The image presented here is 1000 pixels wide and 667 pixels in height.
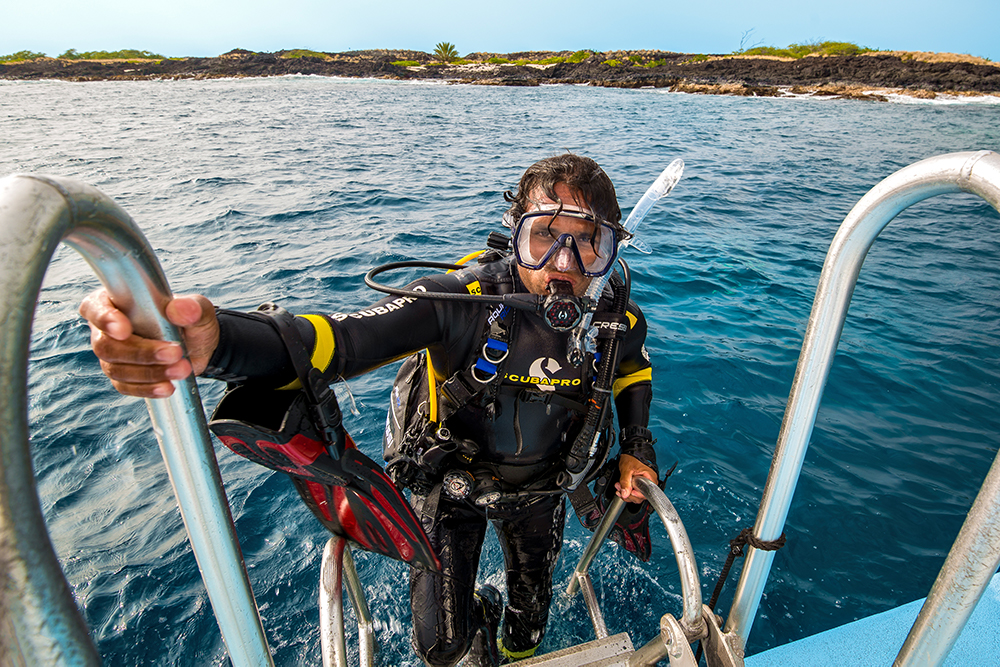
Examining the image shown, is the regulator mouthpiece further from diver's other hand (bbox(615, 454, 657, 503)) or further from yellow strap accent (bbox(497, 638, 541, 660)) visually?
yellow strap accent (bbox(497, 638, 541, 660))

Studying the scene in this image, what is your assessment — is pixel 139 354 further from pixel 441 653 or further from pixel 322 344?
pixel 441 653

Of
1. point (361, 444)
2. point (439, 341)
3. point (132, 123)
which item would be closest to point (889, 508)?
point (439, 341)

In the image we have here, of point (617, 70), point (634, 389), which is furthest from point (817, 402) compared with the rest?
point (617, 70)

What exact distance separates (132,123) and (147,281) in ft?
78.7

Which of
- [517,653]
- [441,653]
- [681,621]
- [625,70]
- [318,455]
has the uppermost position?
[625,70]

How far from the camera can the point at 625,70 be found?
55.8 metres

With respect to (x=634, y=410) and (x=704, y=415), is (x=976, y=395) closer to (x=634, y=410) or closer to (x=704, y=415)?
(x=704, y=415)

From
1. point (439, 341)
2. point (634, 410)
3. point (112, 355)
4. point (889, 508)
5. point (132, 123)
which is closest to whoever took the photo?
point (112, 355)

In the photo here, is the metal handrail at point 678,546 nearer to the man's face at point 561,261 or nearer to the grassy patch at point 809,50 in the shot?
the man's face at point 561,261

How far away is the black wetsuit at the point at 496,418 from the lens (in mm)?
1828

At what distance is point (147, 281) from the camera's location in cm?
71

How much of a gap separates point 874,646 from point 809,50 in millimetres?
74591

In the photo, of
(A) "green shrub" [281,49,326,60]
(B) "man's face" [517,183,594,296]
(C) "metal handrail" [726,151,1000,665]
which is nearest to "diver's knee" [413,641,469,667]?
(C) "metal handrail" [726,151,1000,665]

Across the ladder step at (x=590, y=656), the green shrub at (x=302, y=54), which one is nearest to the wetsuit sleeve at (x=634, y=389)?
the ladder step at (x=590, y=656)
